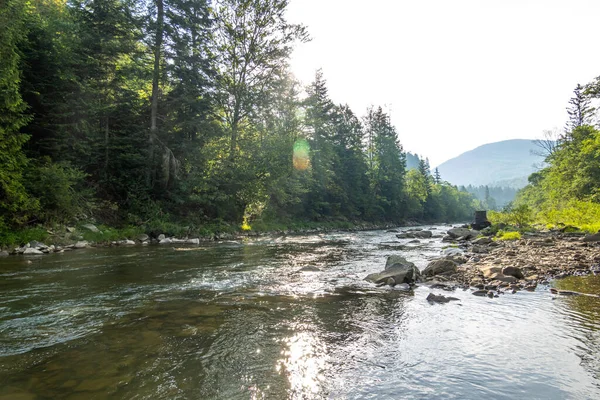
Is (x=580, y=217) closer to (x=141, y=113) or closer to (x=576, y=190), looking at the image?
(x=576, y=190)

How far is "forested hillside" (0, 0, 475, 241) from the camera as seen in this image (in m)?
15.1

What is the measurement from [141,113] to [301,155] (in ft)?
70.1

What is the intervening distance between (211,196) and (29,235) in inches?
476

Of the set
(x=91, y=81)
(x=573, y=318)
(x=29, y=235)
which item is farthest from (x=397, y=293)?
(x=91, y=81)

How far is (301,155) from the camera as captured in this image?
41469 millimetres

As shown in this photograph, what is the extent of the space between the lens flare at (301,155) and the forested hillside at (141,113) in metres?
4.31

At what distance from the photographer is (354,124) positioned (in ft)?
195

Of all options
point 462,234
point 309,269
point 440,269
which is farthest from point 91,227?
point 462,234

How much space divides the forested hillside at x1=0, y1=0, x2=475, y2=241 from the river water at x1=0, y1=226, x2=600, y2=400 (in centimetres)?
928

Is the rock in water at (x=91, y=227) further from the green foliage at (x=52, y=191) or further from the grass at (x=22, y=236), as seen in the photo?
the grass at (x=22, y=236)

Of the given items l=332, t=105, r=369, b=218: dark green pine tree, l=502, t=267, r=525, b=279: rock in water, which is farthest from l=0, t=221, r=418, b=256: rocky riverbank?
l=332, t=105, r=369, b=218: dark green pine tree

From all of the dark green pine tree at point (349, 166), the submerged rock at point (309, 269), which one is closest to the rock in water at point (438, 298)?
the submerged rock at point (309, 269)

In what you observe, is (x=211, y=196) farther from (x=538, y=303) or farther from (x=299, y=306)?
(x=538, y=303)

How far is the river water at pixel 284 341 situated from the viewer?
360cm
